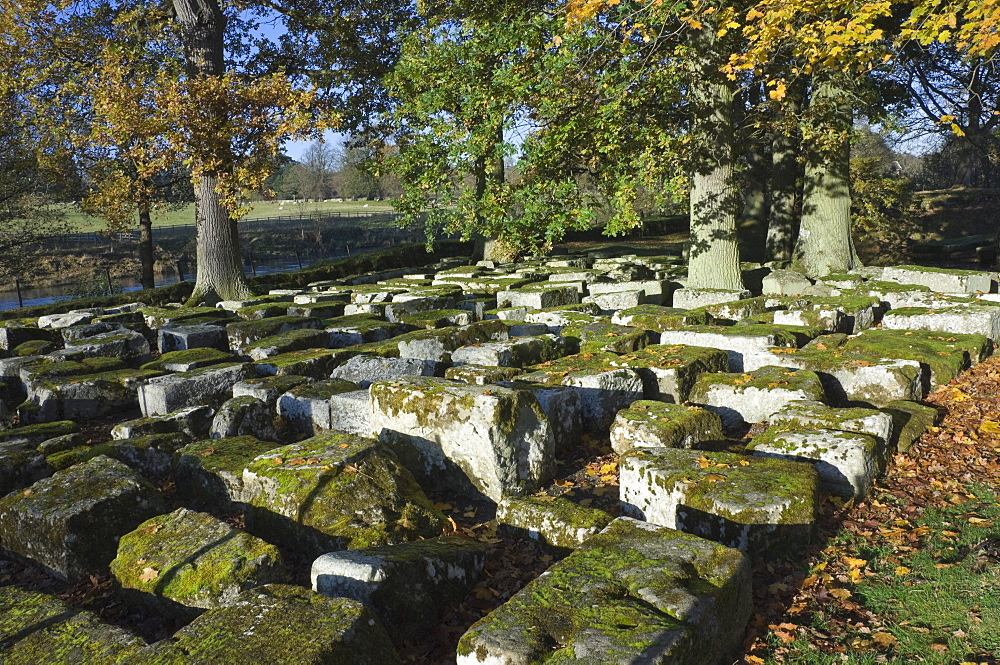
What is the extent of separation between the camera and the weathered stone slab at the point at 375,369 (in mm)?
6887

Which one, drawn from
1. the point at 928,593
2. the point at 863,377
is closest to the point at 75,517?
the point at 928,593

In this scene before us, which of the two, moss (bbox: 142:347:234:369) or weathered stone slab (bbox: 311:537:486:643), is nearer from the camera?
weathered stone slab (bbox: 311:537:486:643)

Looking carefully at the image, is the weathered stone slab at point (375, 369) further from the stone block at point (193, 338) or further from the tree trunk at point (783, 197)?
the tree trunk at point (783, 197)

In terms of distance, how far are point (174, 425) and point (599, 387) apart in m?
4.10

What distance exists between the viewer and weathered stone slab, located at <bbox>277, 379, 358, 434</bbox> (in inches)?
239

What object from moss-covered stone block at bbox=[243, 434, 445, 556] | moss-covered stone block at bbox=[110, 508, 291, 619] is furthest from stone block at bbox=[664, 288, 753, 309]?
moss-covered stone block at bbox=[110, 508, 291, 619]

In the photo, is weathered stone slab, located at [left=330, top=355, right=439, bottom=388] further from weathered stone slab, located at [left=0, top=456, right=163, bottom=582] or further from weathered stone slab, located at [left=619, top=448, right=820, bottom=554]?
weathered stone slab, located at [left=619, top=448, right=820, bottom=554]

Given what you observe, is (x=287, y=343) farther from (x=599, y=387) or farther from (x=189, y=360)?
(x=599, y=387)

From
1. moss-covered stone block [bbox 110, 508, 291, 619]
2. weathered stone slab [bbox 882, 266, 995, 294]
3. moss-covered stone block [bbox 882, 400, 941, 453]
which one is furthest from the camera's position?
weathered stone slab [bbox 882, 266, 995, 294]

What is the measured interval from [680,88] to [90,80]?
14192 mm

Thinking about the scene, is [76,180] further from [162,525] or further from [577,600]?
[577,600]

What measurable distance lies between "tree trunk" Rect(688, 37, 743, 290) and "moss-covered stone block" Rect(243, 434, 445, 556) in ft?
29.5

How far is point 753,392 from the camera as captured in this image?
594 cm

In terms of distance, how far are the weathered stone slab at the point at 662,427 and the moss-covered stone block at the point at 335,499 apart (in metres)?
1.78
